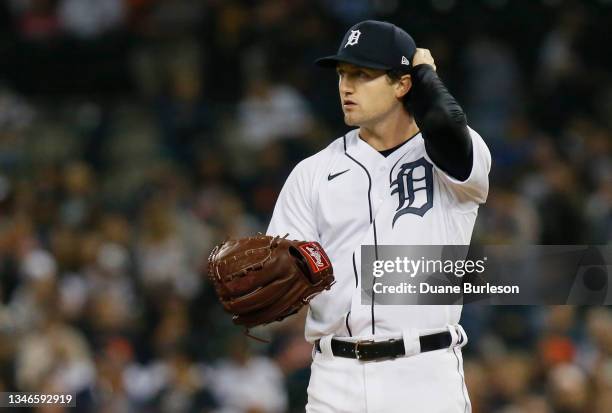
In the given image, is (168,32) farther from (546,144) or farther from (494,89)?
(546,144)

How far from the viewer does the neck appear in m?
3.32

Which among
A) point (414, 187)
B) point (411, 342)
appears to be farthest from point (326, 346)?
point (414, 187)

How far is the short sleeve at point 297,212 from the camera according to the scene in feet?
10.8

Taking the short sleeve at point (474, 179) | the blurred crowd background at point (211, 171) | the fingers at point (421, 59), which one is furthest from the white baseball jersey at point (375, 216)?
the blurred crowd background at point (211, 171)

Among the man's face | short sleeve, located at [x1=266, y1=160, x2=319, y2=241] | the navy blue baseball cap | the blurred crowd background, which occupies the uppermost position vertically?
the navy blue baseball cap

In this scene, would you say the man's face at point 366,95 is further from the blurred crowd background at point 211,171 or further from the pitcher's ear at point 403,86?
the blurred crowd background at point 211,171

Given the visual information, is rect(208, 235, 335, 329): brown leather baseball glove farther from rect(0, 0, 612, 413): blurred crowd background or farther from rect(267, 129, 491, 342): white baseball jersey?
rect(0, 0, 612, 413): blurred crowd background

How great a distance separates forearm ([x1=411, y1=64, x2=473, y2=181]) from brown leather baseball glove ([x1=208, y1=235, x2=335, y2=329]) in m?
0.45

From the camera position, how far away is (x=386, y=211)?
319 centimetres

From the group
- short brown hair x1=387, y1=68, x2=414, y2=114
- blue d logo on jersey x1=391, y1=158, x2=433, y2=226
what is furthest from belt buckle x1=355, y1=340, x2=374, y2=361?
short brown hair x1=387, y1=68, x2=414, y2=114

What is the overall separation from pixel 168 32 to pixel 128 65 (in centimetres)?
42

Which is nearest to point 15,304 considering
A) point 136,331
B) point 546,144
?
point 136,331

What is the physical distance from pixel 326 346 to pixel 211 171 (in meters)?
4.39

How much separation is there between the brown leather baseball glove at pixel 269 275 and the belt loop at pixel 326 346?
14 cm
